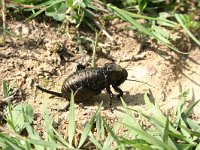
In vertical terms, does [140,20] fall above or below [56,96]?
above

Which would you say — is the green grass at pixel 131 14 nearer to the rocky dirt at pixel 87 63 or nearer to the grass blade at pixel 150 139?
the rocky dirt at pixel 87 63

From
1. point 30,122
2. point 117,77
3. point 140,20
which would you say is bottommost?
point 30,122

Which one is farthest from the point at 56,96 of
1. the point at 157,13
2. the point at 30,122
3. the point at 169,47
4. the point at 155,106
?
the point at 157,13

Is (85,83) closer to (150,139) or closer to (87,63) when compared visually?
(87,63)

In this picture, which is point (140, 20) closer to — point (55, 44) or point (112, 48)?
point (112, 48)

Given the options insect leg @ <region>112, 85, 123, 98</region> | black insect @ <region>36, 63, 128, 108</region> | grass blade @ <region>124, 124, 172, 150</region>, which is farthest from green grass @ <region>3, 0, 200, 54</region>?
grass blade @ <region>124, 124, 172, 150</region>

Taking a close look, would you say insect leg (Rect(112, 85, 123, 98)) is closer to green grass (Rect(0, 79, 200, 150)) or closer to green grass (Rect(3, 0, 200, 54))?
green grass (Rect(0, 79, 200, 150))

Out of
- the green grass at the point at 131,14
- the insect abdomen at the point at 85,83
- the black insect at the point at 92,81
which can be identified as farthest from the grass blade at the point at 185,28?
the insect abdomen at the point at 85,83
